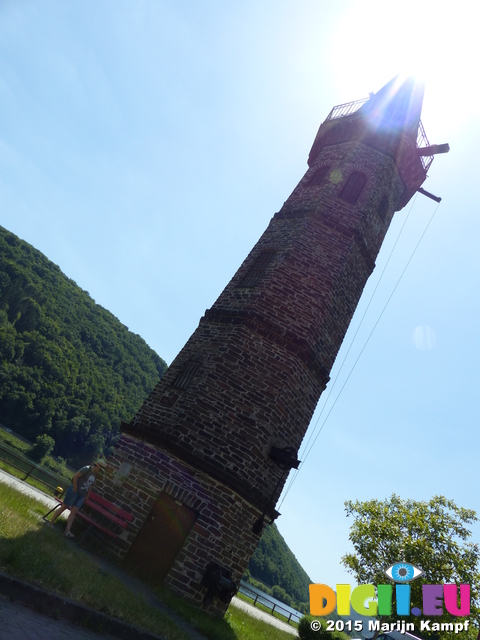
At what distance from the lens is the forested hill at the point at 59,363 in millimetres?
70125

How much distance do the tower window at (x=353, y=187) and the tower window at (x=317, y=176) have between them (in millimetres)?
1020

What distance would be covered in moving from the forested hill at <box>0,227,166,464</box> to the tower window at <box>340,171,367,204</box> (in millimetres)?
70226

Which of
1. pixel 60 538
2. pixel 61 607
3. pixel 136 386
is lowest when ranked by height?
pixel 61 607

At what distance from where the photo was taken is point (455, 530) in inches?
606

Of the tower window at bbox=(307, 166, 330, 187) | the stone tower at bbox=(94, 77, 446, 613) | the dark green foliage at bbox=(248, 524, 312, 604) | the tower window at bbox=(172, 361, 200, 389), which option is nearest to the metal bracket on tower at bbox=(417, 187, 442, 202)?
the stone tower at bbox=(94, 77, 446, 613)

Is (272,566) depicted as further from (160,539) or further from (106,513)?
(106,513)

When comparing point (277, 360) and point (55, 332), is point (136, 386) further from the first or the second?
point (277, 360)

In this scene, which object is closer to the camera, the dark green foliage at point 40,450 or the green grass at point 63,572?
the green grass at point 63,572

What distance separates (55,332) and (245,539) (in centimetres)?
8036

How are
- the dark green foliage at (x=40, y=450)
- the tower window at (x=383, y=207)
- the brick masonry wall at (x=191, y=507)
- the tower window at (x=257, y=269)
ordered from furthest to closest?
the dark green foliage at (x=40, y=450), the tower window at (x=383, y=207), the tower window at (x=257, y=269), the brick masonry wall at (x=191, y=507)

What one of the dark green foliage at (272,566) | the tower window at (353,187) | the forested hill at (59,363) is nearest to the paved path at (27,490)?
the tower window at (353,187)

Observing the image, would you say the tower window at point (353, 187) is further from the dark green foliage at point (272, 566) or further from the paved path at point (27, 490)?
the dark green foliage at point (272, 566)

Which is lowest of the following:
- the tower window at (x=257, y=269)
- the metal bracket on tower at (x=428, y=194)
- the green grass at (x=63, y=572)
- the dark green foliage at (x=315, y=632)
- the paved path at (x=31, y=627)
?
the paved path at (x=31, y=627)

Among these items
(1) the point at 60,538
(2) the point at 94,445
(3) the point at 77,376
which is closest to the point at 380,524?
(1) the point at 60,538
